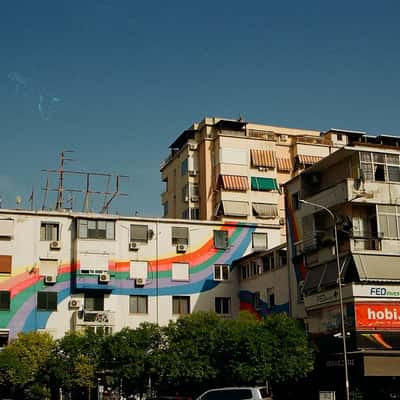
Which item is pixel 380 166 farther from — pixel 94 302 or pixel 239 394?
pixel 94 302

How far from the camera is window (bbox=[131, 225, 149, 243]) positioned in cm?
6506

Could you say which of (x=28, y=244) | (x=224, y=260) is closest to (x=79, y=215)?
(x=28, y=244)

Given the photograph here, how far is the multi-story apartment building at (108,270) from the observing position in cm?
6103

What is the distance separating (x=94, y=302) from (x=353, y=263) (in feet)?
80.3

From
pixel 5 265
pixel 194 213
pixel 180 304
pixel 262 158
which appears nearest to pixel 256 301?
pixel 180 304

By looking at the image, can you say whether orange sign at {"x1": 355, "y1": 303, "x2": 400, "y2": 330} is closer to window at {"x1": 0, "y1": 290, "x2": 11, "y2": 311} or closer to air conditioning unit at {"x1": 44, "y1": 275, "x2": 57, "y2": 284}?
air conditioning unit at {"x1": 44, "y1": 275, "x2": 57, "y2": 284}

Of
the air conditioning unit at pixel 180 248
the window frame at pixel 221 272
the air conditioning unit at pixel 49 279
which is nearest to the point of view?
the air conditioning unit at pixel 49 279

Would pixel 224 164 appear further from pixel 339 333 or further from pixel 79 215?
pixel 339 333

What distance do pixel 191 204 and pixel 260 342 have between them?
121ft

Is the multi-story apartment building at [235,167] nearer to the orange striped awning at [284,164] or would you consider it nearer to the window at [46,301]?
the orange striped awning at [284,164]

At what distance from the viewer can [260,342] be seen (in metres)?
47.3

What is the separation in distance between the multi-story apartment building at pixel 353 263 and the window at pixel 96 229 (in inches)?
647

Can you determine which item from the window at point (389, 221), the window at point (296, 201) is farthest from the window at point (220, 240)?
the window at point (389, 221)

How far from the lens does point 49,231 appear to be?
207ft
